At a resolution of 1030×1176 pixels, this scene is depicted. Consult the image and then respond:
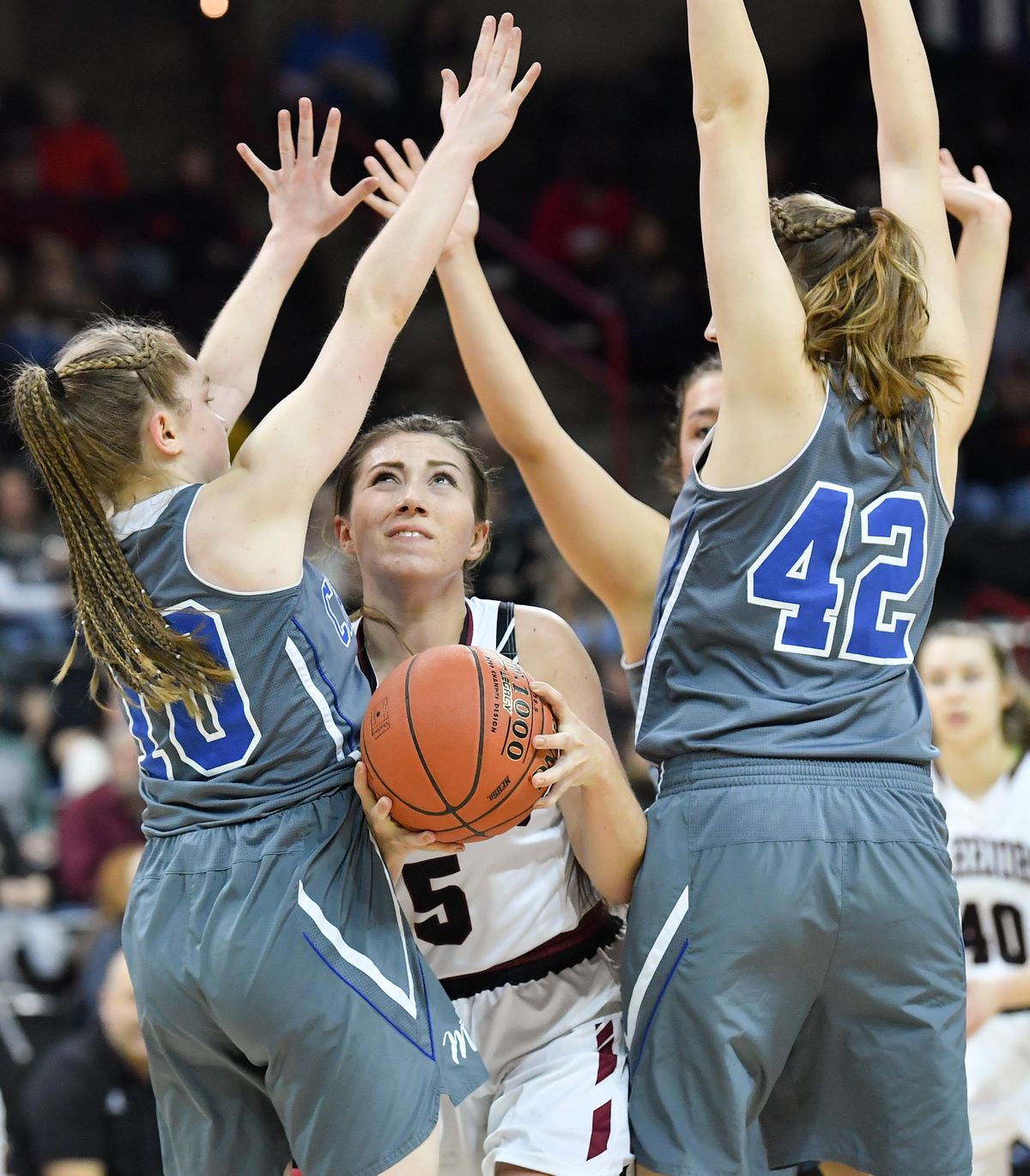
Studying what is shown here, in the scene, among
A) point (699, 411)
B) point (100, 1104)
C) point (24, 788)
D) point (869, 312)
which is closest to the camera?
point (869, 312)

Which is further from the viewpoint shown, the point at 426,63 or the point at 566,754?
the point at 426,63

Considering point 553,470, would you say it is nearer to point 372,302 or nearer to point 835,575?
point 372,302

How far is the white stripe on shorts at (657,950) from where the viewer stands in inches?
113

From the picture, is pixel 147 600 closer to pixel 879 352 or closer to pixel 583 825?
pixel 583 825

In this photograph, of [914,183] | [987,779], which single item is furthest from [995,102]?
[914,183]

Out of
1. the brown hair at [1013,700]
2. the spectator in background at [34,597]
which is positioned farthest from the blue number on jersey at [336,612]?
the spectator in background at [34,597]

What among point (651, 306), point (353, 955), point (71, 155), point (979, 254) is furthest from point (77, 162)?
point (353, 955)

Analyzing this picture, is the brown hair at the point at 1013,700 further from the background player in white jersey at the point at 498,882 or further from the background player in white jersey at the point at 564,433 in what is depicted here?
the background player in white jersey at the point at 498,882

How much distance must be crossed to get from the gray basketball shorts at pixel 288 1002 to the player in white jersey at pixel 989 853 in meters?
2.33

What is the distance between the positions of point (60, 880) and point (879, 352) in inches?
242

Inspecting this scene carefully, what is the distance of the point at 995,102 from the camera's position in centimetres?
1392

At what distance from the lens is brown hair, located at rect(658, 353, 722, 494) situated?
388 centimetres

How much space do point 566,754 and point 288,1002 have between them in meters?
0.66

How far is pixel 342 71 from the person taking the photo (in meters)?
13.1
